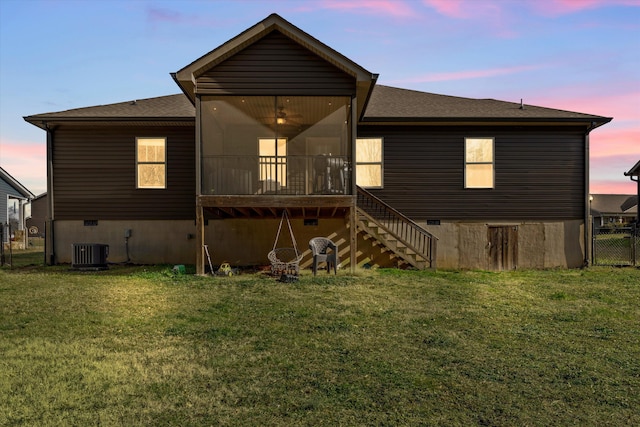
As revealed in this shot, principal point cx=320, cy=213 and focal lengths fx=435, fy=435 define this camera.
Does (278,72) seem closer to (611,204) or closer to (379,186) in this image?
(379,186)

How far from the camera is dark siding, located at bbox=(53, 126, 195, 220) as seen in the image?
15336mm

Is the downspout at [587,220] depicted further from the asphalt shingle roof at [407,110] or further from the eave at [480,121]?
the asphalt shingle roof at [407,110]


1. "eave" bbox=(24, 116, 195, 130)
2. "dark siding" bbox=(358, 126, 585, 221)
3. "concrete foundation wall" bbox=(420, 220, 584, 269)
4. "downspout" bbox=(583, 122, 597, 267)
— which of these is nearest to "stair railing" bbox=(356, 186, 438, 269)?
"dark siding" bbox=(358, 126, 585, 221)

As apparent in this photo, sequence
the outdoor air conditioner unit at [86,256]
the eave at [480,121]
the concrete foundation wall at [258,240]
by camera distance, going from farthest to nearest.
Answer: the concrete foundation wall at [258,240]
the eave at [480,121]
the outdoor air conditioner unit at [86,256]

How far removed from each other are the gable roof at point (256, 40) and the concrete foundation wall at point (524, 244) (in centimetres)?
609

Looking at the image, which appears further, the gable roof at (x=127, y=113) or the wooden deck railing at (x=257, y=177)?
the gable roof at (x=127, y=113)

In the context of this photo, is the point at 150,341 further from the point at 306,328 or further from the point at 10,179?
the point at 10,179

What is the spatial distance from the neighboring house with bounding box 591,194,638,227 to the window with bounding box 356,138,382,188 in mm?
51114

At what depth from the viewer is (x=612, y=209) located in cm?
5878

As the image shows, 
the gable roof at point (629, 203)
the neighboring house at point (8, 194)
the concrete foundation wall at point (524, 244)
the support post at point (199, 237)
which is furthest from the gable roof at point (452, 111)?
the gable roof at point (629, 203)

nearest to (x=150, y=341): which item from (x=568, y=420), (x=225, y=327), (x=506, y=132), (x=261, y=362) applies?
(x=225, y=327)

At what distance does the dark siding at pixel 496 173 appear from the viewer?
49.7 ft

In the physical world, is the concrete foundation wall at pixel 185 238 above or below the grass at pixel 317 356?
above

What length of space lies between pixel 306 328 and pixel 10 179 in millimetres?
33522
